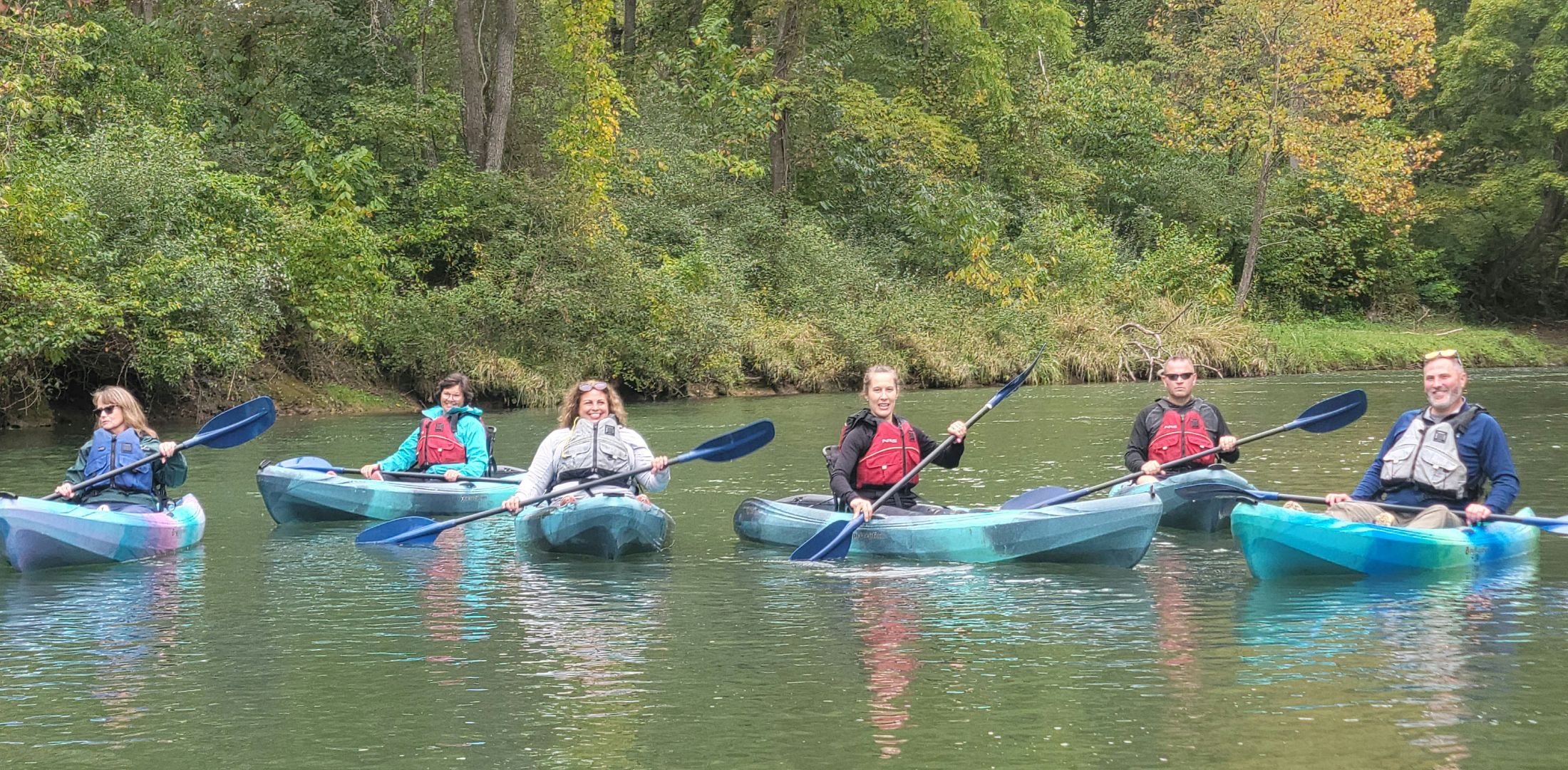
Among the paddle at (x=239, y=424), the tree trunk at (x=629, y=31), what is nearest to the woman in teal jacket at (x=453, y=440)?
the paddle at (x=239, y=424)

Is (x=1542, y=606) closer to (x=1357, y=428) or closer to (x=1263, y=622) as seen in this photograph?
(x=1263, y=622)

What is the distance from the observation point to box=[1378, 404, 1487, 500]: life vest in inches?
281

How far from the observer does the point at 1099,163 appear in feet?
109

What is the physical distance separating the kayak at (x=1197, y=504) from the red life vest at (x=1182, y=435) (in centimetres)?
12

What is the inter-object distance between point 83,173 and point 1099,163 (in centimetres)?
2200

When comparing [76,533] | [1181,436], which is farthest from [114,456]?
[1181,436]

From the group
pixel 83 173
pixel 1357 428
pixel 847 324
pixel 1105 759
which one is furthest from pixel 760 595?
pixel 847 324

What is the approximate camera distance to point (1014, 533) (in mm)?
7586

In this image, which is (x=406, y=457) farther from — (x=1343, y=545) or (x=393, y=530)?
(x=1343, y=545)

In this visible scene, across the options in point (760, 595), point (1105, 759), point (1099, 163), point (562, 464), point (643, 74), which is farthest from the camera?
point (1099, 163)

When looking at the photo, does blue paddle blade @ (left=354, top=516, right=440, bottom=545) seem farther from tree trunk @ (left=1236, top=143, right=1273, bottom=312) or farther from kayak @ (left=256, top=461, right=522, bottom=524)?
tree trunk @ (left=1236, top=143, right=1273, bottom=312)

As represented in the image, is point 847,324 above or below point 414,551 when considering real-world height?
above

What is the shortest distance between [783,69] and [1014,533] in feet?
71.5

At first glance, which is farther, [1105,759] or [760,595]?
[760,595]
